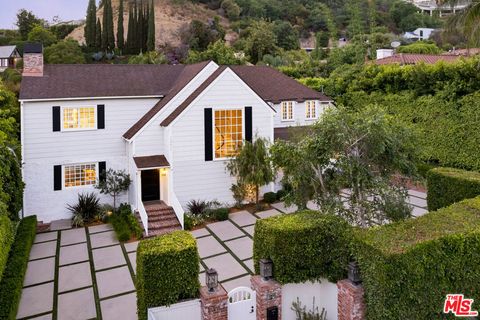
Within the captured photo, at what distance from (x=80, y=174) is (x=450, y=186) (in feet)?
56.6

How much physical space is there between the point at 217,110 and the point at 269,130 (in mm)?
3071

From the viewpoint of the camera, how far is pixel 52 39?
58.3 metres

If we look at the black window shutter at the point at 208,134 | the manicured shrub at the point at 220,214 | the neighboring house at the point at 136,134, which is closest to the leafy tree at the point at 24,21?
the neighboring house at the point at 136,134

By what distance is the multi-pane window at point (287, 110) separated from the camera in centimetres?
2477

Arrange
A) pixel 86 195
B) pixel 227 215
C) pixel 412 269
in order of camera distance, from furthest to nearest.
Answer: pixel 86 195 < pixel 227 215 < pixel 412 269

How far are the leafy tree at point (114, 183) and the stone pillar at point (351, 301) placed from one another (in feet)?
43.7

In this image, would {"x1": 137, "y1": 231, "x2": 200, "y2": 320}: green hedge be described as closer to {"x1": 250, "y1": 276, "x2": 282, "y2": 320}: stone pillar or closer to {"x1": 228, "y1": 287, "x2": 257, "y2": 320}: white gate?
{"x1": 228, "y1": 287, "x2": 257, "y2": 320}: white gate

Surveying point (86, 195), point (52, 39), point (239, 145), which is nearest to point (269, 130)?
point (239, 145)

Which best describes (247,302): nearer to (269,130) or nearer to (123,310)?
(123,310)

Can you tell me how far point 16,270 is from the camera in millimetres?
11797

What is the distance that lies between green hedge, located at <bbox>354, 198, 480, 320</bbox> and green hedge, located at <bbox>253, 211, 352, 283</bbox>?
754 millimetres

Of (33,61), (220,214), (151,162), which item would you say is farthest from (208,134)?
(33,61)

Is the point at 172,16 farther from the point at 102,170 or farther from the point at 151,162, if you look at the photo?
the point at 151,162

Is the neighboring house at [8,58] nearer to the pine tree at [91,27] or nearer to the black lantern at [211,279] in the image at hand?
the pine tree at [91,27]
